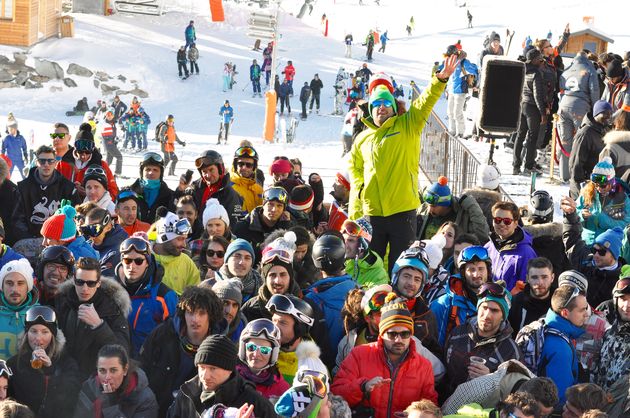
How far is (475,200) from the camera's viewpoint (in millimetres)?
9664

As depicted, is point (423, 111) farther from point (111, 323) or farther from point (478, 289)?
point (111, 323)

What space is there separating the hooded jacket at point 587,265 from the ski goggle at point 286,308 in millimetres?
2849

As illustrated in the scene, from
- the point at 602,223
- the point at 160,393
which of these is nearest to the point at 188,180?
the point at 602,223

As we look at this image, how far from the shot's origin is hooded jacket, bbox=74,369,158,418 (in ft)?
19.4

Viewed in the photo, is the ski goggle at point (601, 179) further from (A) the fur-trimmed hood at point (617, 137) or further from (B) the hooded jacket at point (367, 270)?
(B) the hooded jacket at point (367, 270)

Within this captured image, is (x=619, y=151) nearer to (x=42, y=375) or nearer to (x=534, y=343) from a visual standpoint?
(x=534, y=343)

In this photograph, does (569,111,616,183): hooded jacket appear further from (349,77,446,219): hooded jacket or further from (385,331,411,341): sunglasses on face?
(385,331,411,341): sunglasses on face

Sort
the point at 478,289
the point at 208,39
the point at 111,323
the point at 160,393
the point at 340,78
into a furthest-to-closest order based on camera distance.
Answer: the point at 208,39
the point at 340,78
the point at 478,289
the point at 111,323
the point at 160,393

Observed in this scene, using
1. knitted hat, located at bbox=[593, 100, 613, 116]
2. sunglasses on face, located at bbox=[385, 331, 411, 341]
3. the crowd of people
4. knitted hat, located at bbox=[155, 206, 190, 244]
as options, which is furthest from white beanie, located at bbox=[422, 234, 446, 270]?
knitted hat, located at bbox=[593, 100, 613, 116]

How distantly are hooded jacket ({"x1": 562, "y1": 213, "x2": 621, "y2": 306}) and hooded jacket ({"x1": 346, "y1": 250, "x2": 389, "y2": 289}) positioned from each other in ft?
5.37

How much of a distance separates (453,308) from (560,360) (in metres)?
0.94

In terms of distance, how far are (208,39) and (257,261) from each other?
123 feet

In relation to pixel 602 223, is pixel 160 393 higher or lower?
lower

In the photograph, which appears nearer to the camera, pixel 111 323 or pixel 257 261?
pixel 111 323
